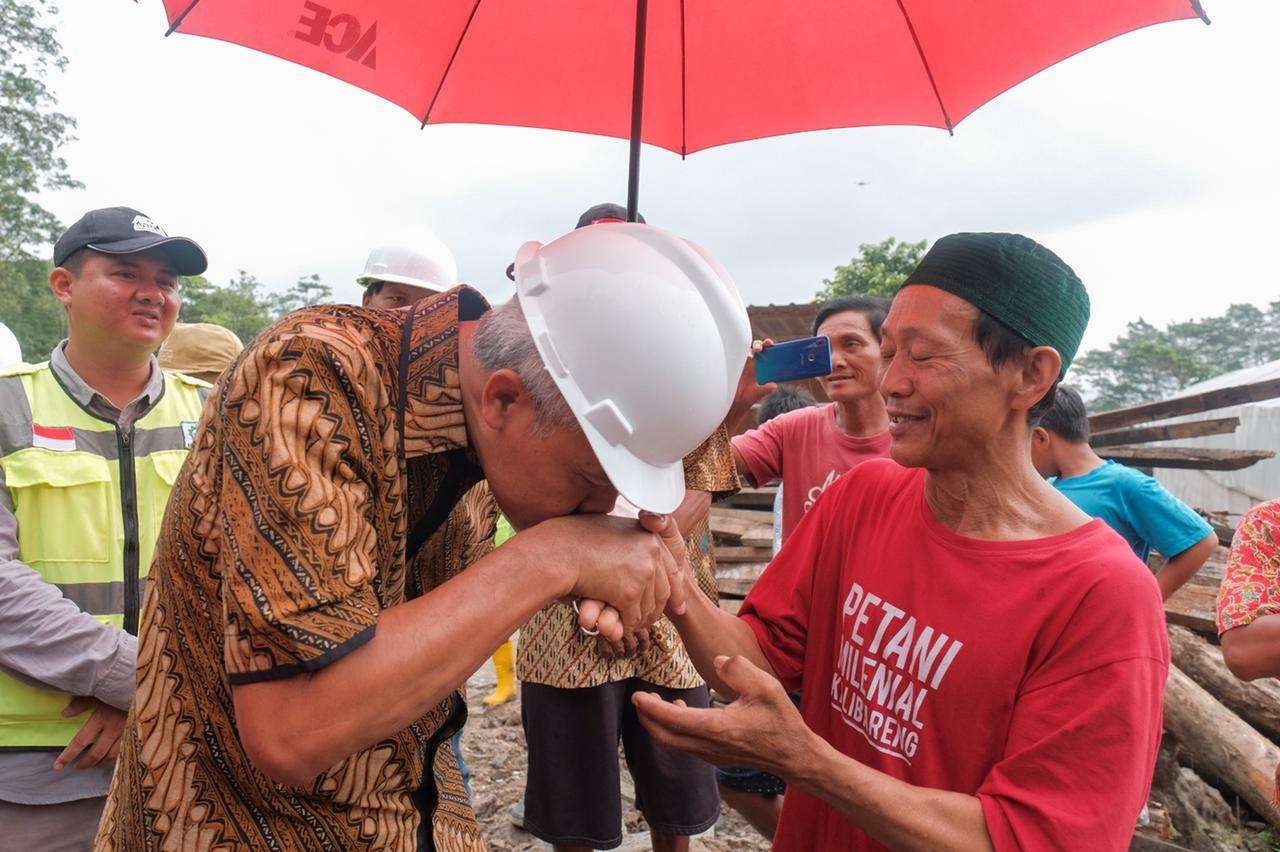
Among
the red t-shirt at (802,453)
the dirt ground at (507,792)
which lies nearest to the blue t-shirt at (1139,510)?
the red t-shirt at (802,453)

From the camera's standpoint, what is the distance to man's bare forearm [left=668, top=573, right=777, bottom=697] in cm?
208

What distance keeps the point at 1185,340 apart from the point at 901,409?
90652 mm

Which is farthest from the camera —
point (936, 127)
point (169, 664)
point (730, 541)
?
point (730, 541)

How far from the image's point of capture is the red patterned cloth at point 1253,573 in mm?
2490

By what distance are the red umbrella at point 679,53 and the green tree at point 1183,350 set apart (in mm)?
75018

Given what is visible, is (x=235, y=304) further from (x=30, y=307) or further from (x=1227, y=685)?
(x=1227, y=685)

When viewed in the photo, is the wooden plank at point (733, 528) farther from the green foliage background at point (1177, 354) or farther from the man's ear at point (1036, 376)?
the green foliage background at point (1177, 354)

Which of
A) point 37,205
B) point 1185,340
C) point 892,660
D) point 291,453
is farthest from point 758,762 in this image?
point 1185,340

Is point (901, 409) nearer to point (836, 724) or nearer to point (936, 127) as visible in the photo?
point (836, 724)

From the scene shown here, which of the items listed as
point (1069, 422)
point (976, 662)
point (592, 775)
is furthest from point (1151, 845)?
point (976, 662)

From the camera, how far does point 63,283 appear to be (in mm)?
2975

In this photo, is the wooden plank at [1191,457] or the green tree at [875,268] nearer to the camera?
the wooden plank at [1191,457]

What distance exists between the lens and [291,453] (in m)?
1.19

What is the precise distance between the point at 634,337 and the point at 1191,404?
867cm
